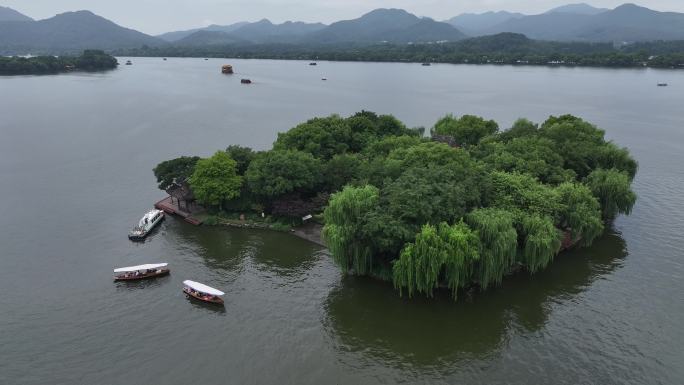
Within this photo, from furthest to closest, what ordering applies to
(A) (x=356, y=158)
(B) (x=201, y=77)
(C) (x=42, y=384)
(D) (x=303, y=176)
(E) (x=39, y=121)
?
(B) (x=201, y=77), (E) (x=39, y=121), (A) (x=356, y=158), (D) (x=303, y=176), (C) (x=42, y=384)

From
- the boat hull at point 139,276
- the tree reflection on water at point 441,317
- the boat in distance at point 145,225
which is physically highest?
the boat in distance at point 145,225

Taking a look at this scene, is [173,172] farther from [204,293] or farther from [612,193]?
[612,193]

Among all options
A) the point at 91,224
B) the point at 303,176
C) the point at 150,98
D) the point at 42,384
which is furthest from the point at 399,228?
the point at 150,98

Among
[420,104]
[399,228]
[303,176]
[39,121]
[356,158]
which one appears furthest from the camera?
[420,104]

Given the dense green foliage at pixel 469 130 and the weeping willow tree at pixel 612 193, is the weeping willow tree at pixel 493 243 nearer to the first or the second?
the weeping willow tree at pixel 612 193

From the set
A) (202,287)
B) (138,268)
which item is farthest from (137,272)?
(202,287)

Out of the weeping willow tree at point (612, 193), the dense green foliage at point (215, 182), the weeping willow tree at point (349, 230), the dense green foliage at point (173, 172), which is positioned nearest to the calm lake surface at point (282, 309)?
the weeping willow tree at point (349, 230)

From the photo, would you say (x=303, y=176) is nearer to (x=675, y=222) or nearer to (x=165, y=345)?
(x=165, y=345)
